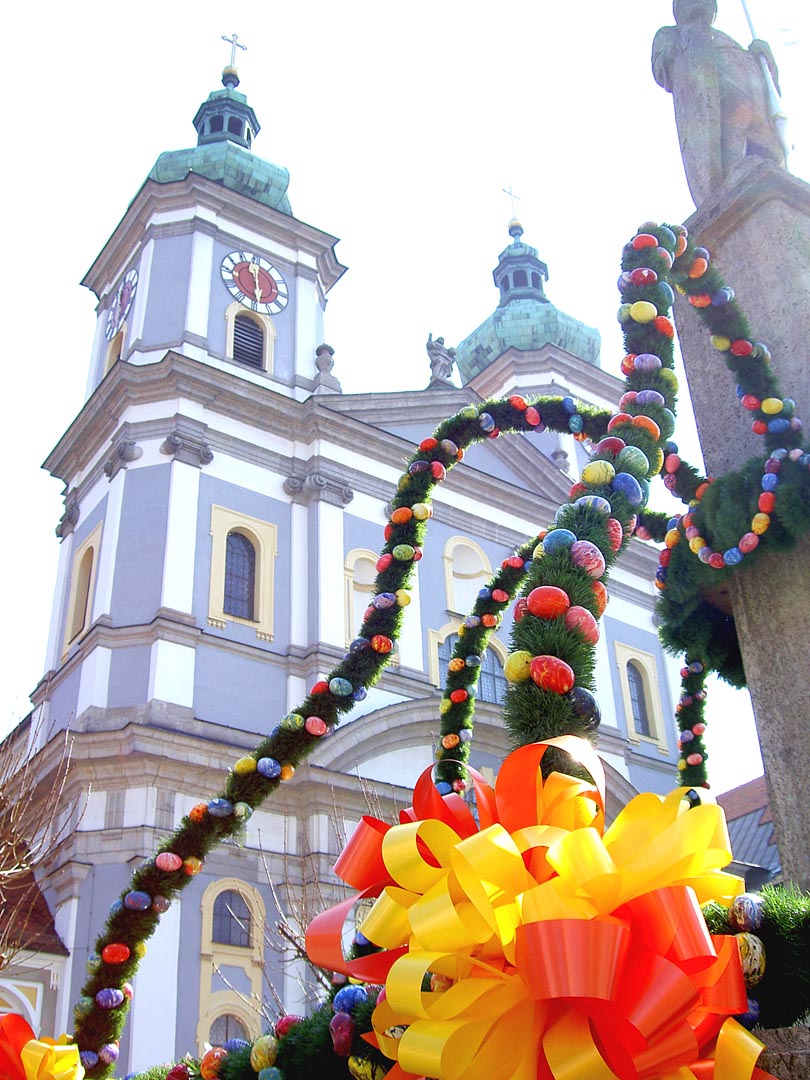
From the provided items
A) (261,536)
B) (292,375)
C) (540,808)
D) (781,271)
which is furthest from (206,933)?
(540,808)

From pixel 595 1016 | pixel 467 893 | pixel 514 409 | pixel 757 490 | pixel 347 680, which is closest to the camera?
pixel 595 1016

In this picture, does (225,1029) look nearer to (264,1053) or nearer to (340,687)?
(340,687)

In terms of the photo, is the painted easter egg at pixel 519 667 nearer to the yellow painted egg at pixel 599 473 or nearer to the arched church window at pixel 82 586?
the yellow painted egg at pixel 599 473

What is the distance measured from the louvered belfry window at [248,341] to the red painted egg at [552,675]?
1928cm

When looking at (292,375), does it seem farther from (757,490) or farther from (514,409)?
(757,490)

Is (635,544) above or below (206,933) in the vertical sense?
above

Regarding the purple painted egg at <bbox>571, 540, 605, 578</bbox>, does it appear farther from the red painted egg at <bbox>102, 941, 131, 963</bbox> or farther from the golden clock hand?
the golden clock hand

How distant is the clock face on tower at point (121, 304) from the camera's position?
72.8ft

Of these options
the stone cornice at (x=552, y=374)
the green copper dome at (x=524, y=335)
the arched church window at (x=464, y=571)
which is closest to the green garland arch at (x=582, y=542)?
the arched church window at (x=464, y=571)

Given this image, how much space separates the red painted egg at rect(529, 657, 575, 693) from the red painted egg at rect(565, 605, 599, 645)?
134 mm

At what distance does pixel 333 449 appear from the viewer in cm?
2070

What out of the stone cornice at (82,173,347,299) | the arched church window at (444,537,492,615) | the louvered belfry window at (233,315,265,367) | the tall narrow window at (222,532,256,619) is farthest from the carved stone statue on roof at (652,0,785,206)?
the stone cornice at (82,173,347,299)

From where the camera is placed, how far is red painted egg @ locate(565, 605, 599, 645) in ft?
8.06

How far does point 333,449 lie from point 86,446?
4.64 m
